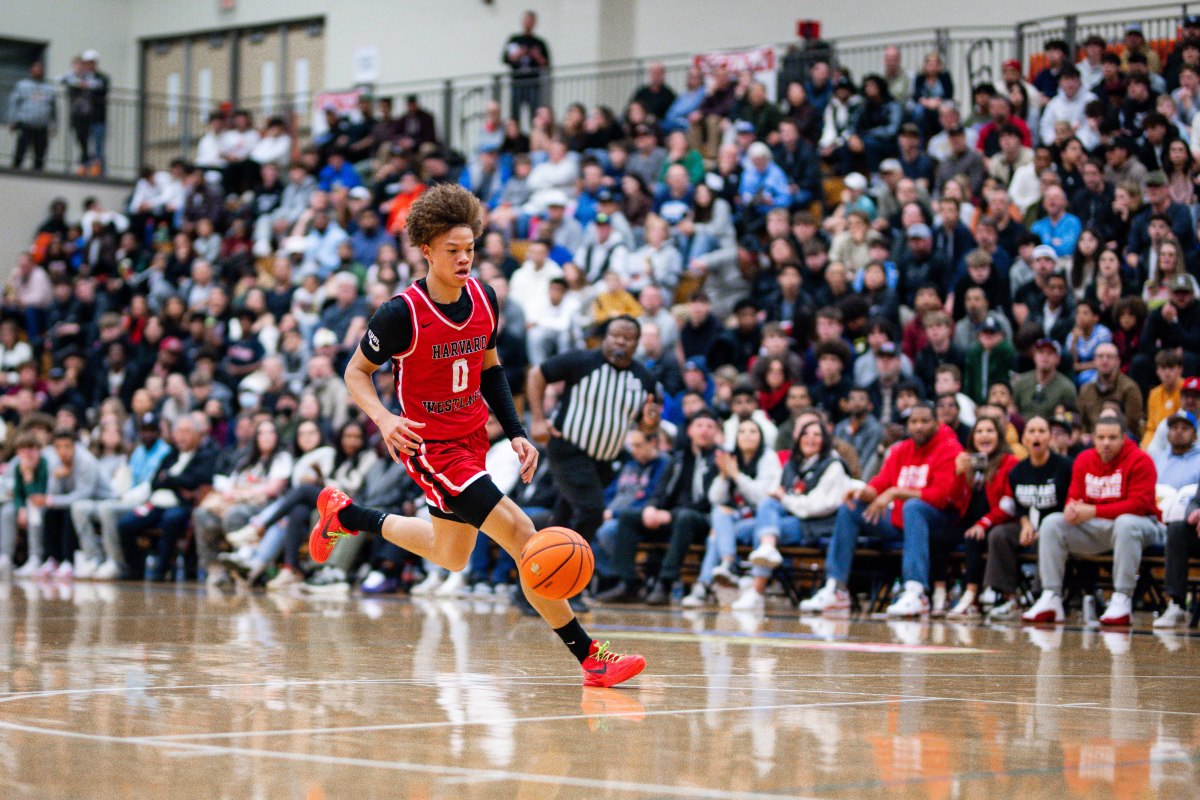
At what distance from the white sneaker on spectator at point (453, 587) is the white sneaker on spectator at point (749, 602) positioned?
9.32 feet

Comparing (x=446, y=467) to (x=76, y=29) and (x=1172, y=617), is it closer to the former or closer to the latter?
(x=1172, y=617)

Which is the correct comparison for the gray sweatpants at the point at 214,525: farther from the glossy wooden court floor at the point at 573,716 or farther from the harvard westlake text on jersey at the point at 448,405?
the harvard westlake text on jersey at the point at 448,405

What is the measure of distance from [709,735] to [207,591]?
33.5ft

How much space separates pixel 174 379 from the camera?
738 inches

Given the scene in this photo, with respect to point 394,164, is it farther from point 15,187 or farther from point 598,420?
point 598,420

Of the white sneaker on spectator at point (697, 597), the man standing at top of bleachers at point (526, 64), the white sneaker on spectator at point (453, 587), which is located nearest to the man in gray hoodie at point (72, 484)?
the white sneaker on spectator at point (453, 587)

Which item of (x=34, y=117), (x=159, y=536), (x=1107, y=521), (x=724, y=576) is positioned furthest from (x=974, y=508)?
(x=34, y=117)

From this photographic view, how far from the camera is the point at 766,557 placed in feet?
41.0

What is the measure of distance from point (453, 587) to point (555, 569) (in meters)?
8.34

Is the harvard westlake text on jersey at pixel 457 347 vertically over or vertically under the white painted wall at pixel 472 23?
under

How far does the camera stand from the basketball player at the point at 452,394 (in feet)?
21.2

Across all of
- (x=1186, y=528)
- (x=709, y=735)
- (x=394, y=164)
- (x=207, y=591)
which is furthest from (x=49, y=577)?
(x=709, y=735)

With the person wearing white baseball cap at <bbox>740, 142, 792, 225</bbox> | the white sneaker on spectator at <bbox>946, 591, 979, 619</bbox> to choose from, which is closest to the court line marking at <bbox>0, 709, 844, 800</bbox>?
the white sneaker on spectator at <bbox>946, 591, 979, 619</bbox>

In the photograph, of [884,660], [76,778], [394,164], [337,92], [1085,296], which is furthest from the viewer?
[337,92]
